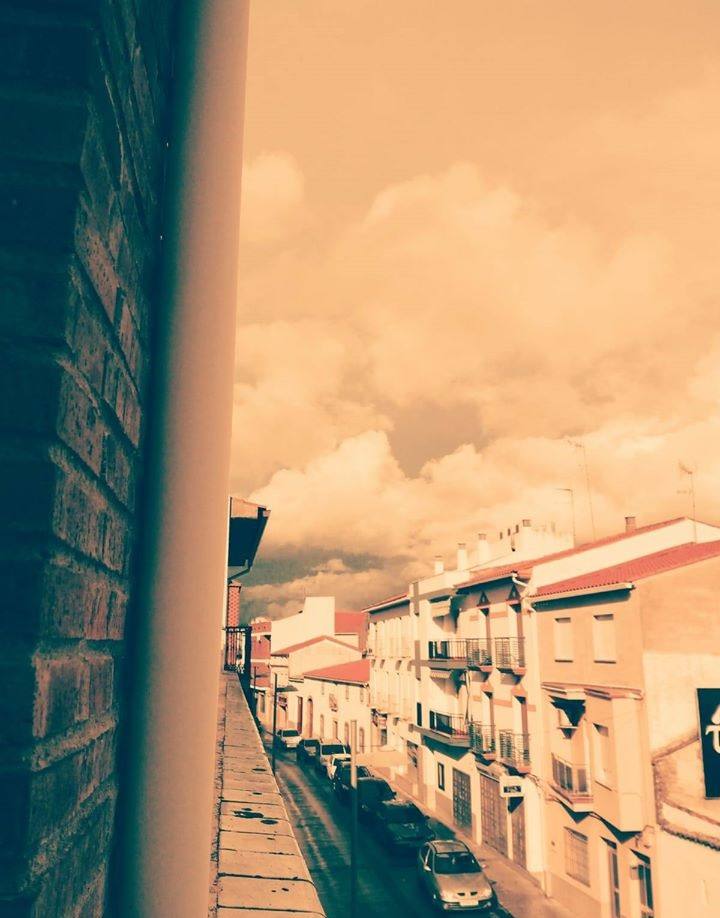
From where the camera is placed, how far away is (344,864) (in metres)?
26.2

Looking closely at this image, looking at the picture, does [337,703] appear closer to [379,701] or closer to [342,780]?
[379,701]

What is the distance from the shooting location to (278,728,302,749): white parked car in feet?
177

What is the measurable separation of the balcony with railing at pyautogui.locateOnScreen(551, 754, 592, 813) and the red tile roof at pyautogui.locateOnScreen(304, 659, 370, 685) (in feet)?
91.0

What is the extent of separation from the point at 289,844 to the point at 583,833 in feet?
75.5

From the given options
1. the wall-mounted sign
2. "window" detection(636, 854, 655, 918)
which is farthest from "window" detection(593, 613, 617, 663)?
the wall-mounted sign

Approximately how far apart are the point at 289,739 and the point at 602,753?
3782 cm

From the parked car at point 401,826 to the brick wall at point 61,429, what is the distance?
2937 cm

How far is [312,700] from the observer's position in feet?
Result: 195

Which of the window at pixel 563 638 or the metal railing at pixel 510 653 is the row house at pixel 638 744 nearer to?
the window at pixel 563 638

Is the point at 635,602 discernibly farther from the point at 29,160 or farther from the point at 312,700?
the point at 312,700

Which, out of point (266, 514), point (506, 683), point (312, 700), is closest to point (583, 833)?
point (506, 683)

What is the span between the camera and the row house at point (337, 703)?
161ft

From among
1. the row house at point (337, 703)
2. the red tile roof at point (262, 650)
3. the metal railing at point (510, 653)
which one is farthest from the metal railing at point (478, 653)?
the red tile roof at point (262, 650)

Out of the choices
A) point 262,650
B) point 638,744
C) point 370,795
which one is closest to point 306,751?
point 370,795
